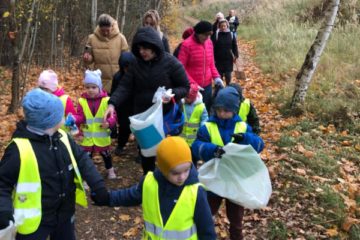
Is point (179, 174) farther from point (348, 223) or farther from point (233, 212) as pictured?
point (348, 223)

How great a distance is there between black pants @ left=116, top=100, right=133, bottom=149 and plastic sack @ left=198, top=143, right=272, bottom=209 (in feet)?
8.90

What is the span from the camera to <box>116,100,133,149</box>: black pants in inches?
242

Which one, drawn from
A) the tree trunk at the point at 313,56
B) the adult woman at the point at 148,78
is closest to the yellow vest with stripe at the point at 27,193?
the adult woman at the point at 148,78

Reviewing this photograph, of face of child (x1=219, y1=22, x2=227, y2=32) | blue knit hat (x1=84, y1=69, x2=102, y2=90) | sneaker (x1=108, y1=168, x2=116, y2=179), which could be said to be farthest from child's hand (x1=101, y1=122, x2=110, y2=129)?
face of child (x1=219, y1=22, x2=227, y2=32)

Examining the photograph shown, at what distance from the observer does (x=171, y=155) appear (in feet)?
8.47

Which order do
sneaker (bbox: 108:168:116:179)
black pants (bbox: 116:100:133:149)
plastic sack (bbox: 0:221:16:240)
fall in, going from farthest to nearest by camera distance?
black pants (bbox: 116:100:133:149) → sneaker (bbox: 108:168:116:179) → plastic sack (bbox: 0:221:16:240)

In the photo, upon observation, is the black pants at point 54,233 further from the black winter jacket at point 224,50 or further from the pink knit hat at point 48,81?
the black winter jacket at point 224,50

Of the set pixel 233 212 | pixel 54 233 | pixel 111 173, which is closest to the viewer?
pixel 54 233

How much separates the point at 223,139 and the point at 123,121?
9.44 ft

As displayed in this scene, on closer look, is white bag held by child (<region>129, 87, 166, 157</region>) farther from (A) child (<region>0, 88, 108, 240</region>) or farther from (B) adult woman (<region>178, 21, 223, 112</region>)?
(B) adult woman (<region>178, 21, 223, 112</region>)

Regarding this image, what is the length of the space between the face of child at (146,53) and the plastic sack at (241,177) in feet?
4.75

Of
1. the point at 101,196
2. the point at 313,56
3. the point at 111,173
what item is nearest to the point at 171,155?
the point at 101,196

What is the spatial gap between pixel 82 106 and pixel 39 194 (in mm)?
2345

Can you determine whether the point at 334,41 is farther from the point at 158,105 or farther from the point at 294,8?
the point at 158,105
